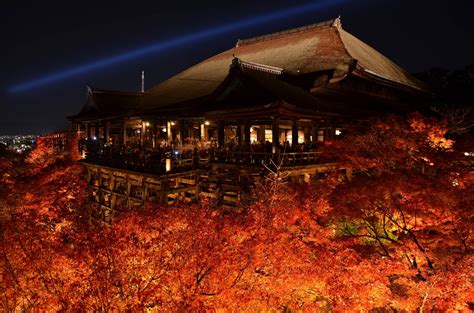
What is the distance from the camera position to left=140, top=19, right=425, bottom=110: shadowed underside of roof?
88.7 feet

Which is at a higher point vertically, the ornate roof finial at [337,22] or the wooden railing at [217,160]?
the ornate roof finial at [337,22]

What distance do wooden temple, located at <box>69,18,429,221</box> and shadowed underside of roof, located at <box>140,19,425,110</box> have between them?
0.13 metres

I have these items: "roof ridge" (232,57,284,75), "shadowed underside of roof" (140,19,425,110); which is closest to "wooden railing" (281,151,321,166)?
"roof ridge" (232,57,284,75)

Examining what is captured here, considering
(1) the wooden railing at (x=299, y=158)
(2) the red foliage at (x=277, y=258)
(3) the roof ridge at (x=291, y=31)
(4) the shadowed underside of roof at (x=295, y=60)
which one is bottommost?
(2) the red foliage at (x=277, y=258)

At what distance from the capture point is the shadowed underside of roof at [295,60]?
27.0m

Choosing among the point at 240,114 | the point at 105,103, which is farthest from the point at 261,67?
the point at 105,103

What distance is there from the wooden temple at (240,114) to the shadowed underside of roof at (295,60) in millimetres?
129

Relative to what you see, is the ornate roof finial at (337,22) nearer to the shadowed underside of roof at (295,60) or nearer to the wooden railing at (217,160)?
the shadowed underside of roof at (295,60)

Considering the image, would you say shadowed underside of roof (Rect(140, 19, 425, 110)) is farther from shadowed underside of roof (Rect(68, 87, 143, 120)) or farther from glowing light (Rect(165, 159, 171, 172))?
glowing light (Rect(165, 159, 171, 172))

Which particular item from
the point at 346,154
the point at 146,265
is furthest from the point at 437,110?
the point at 146,265

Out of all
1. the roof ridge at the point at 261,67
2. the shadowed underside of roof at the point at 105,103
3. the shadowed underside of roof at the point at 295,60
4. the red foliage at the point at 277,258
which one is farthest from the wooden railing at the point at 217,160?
the shadowed underside of roof at the point at 105,103

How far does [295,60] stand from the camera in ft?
94.5

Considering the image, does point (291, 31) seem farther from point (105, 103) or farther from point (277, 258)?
point (277, 258)

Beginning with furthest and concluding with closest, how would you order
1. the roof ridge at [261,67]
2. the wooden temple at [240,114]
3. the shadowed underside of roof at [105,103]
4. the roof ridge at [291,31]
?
1. the roof ridge at [291,31]
2. the shadowed underside of roof at [105,103]
3. the roof ridge at [261,67]
4. the wooden temple at [240,114]
